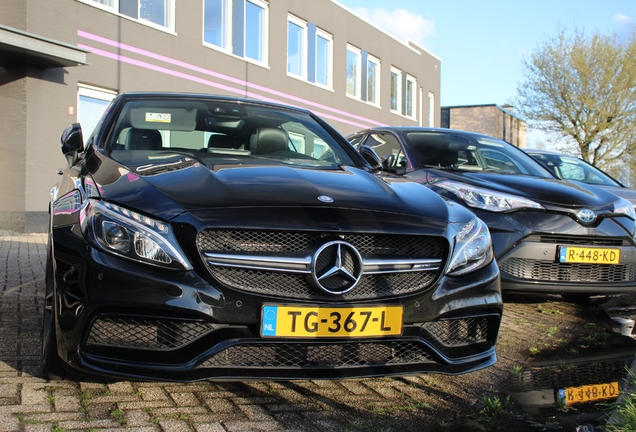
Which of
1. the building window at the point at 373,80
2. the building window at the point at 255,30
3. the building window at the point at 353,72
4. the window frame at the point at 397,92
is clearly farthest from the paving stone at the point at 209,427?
the window frame at the point at 397,92

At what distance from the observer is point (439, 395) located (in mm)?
3385

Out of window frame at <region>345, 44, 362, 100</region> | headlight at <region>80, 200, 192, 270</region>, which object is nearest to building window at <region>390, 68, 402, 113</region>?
window frame at <region>345, 44, 362, 100</region>

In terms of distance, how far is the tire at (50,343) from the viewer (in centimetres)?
293

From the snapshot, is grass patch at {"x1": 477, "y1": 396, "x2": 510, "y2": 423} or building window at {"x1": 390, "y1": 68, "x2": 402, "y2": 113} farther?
building window at {"x1": 390, "y1": 68, "x2": 402, "y2": 113}

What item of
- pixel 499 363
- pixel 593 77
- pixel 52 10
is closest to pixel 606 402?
pixel 499 363

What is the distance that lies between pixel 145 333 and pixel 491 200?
133 inches

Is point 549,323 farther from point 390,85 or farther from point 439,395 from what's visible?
point 390,85

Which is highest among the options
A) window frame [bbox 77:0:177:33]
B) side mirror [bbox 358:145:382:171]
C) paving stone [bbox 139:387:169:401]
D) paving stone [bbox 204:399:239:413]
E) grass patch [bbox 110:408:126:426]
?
window frame [bbox 77:0:177:33]

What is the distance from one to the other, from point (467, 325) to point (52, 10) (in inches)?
457

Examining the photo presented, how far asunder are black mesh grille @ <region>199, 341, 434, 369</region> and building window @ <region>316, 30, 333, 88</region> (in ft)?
64.4

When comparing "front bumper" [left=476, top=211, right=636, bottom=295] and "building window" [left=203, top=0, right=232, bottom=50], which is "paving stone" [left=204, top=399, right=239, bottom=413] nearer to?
"front bumper" [left=476, top=211, right=636, bottom=295]

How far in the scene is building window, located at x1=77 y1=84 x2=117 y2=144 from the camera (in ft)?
43.2

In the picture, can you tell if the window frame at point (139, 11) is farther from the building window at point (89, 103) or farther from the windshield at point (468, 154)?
the windshield at point (468, 154)

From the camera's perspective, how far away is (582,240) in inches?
206
